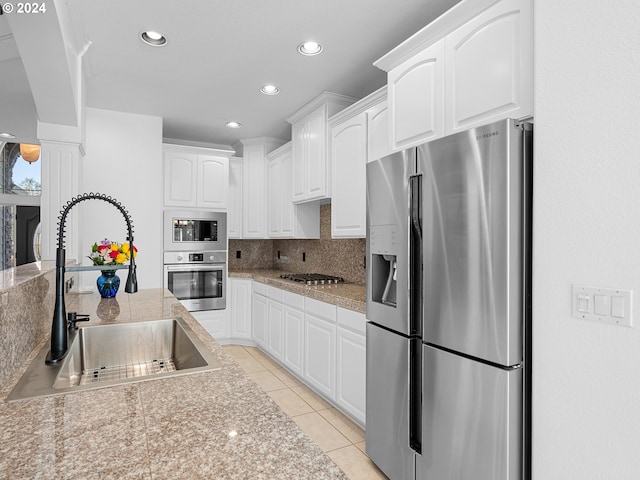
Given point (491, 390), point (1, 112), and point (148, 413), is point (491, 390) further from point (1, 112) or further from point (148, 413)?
point (1, 112)

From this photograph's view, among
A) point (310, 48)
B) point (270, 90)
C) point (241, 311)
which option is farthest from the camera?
point (241, 311)

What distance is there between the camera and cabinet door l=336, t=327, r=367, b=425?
2.43 m

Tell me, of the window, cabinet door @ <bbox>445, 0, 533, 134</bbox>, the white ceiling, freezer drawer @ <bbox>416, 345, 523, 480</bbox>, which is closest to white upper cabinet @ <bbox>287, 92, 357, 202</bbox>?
the white ceiling

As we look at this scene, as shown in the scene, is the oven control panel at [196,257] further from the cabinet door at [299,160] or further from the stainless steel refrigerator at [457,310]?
the stainless steel refrigerator at [457,310]

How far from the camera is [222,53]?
2596 mm

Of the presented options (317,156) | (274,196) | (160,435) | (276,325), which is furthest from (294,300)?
(160,435)

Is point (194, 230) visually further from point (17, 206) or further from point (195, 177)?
point (17, 206)

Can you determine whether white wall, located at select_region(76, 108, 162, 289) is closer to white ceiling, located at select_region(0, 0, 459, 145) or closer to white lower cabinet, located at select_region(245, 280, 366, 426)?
white ceiling, located at select_region(0, 0, 459, 145)

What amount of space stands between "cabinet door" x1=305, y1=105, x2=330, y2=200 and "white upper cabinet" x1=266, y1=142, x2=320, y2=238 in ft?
1.73

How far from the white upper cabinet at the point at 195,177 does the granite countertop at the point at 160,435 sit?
137 inches
